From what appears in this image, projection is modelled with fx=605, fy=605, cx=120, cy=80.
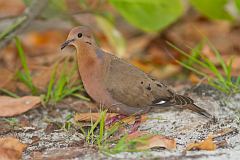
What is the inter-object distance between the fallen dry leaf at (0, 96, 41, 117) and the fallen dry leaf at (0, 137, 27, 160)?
753 mm

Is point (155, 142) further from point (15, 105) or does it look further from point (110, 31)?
point (110, 31)

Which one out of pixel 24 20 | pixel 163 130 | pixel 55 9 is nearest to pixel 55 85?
pixel 24 20

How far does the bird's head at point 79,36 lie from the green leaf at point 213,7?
195 centimetres

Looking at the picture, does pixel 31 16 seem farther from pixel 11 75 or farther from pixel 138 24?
pixel 138 24

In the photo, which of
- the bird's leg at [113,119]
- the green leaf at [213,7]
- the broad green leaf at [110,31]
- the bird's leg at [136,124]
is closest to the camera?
the bird's leg at [136,124]

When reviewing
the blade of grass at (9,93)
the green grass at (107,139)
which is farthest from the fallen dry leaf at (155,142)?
the blade of grass at (9,93)

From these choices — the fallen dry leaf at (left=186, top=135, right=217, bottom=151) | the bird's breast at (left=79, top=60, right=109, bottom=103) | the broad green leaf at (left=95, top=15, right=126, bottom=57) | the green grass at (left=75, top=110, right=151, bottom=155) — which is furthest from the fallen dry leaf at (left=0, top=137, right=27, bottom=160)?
the broad green leaf at (left=95, top=15, right=126, bottom=57)

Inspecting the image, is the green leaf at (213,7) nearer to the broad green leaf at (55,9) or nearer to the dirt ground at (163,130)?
the dirt ground at (163,130)

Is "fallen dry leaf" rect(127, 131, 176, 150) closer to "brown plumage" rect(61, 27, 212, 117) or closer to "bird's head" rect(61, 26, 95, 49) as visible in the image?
"brown plumage" rect(61, 27, 212, 117)

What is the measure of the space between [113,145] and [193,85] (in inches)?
61.9

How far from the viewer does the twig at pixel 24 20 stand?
513 cm

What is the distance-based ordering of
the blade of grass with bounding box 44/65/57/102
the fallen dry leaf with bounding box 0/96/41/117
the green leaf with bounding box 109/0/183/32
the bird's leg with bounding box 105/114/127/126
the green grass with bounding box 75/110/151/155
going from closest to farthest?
the green grass with bounding box 75/110/151/155
the bird's leg with bounding box 105/114/127/126
the fallen dry leaf with bounding box 0/96/41/117
the blade of grass with bounding box 44/65/57/102
the green leaf with bounding box 109/0/183/32

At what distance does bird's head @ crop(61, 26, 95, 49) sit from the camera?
167 inches

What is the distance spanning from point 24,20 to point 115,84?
4.59ft
